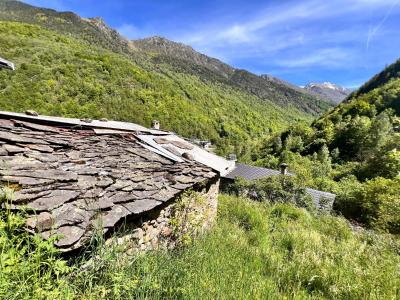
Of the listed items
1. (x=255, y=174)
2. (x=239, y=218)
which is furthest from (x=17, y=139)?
(x=255, y=174)

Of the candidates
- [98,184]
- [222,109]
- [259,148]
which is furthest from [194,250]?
[222,109]

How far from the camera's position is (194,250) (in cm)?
420

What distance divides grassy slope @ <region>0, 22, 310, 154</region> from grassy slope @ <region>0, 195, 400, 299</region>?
112 ft

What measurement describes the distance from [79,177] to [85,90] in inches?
1797

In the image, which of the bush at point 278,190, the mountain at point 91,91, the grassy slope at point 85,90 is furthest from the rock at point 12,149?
the mountain at point 91,91

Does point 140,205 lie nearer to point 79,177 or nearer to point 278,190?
point 79,177

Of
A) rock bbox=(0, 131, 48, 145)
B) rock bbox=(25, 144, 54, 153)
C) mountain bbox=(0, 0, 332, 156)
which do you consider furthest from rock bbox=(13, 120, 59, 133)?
mountain bbox=(0, 0, 332, 156)

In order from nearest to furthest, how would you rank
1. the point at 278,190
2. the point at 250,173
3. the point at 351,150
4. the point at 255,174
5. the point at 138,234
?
the point at 138,234, the point at 278,190, the point at 255,174, the point at 250,173, the point at 351,150

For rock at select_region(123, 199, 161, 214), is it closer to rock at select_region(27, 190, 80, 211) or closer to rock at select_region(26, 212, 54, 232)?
rock at select_region(27, 190, 80, 211)

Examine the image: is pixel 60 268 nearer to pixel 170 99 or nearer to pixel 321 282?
pixel 321 282

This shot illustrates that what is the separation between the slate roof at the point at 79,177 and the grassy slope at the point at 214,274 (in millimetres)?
332

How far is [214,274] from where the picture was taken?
3.46 metres

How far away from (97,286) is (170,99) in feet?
233

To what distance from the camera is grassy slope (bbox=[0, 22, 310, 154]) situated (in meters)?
36.1
